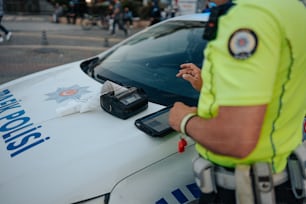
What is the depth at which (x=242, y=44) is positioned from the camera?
3.10 feet

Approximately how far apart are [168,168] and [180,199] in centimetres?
14

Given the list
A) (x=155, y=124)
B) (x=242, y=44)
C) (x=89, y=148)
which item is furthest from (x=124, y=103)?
(x=242, y=44)

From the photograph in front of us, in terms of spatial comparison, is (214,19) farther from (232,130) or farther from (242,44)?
(232,130)

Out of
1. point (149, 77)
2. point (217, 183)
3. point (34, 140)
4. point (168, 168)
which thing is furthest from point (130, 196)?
point (149, 77)

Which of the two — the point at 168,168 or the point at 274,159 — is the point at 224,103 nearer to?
the point at 274,159

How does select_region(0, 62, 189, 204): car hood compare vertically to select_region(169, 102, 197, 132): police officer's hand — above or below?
below

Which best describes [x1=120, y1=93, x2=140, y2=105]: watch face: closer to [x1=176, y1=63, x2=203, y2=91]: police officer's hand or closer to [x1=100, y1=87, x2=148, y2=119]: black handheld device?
[x1=100, y1=87, x2=148, y2=119]: black handheld device

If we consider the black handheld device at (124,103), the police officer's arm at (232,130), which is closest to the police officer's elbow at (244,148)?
the police officer's arm at (232,130)

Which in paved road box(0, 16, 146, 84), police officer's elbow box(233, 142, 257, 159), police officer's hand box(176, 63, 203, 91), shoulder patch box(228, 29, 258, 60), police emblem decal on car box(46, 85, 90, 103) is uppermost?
shoulder patch box(228, 29, 258, 60)

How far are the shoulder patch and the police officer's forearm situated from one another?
0.49ft

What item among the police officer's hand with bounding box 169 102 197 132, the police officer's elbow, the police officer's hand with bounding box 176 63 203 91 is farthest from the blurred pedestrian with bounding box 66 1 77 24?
the police officer's elbow

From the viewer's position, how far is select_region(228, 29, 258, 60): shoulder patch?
36.9 inches

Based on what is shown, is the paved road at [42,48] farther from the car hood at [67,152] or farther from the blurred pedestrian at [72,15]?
the car hood at [67,152]

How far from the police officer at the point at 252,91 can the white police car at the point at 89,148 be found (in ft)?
1.14
